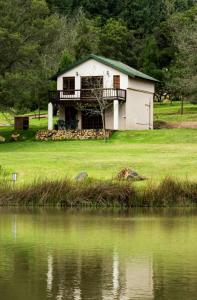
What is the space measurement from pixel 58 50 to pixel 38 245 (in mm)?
Answer: 86509

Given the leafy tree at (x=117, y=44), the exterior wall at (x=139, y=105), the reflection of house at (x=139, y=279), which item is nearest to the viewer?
the reflection of house at (x=139, y=279)

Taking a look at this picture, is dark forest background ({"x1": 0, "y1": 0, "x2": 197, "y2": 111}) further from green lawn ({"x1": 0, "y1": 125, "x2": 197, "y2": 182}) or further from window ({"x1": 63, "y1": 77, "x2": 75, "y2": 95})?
green lawn ({"x1": 0, "y1": 125, "x2": 197, "y2": 182})

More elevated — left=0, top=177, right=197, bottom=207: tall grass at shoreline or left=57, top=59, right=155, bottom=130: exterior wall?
left=57, top=59, right=155, bottom=130: exterior wall

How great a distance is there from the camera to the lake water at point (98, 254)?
678 inches

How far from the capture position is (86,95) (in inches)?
Result: 2677

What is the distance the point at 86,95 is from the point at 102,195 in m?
37.2

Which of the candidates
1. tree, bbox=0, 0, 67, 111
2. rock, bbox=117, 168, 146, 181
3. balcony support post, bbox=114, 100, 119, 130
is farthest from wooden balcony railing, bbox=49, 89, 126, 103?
rock, bbox=117, 168, 146, 181

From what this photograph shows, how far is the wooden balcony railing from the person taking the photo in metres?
66.6

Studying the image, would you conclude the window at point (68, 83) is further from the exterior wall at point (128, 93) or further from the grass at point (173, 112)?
the grass at point (173, 112)

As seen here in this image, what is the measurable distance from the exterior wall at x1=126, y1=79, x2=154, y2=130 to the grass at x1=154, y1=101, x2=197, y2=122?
14.7 feet

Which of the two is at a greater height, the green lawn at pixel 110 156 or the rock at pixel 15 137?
the rock at pixel 15 137

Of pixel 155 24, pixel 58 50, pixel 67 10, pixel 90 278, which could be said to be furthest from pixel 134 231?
pixel 67 10

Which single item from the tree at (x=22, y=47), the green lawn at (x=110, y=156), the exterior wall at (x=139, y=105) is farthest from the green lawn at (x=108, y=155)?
the exterior wall at (x=139, y=105)

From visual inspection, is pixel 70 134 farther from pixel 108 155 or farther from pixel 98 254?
pixel 98 254
